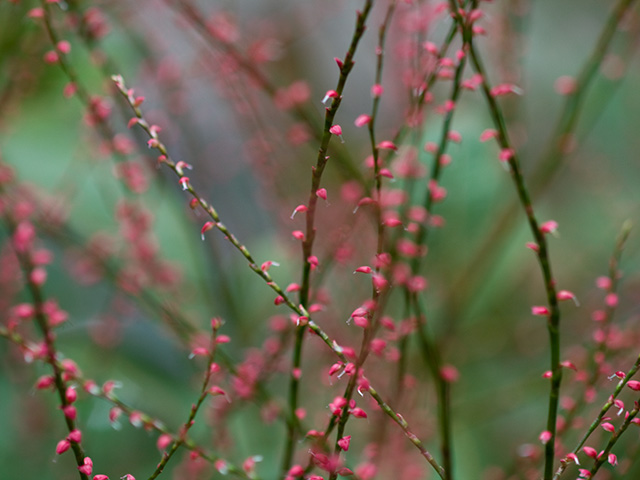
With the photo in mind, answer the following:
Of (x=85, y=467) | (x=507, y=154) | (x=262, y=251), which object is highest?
(x=262, y=251)

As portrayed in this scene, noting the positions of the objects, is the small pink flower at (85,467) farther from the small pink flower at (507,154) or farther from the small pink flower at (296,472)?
the small pink flower at (507,154)

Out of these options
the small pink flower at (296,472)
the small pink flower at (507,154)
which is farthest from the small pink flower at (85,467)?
the small pink flower at (507,154)

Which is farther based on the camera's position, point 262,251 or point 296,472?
point 262,251

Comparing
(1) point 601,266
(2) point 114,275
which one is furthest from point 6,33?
(1) point 601,266

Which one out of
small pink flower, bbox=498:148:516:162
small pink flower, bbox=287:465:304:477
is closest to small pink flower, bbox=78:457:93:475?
small pink flower, bbox=287:465:304:477

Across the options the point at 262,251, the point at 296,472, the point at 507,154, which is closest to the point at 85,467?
the point at 296,472

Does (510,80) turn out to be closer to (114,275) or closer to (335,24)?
(114,275)

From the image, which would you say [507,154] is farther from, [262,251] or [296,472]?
[262,251]

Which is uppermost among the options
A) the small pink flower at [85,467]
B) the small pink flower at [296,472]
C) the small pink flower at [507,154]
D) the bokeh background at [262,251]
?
the bokeh background at [262,251]
